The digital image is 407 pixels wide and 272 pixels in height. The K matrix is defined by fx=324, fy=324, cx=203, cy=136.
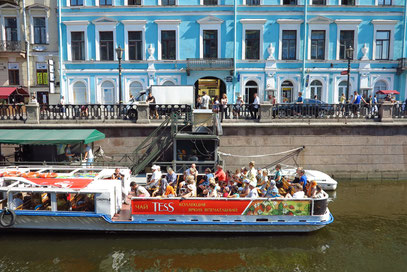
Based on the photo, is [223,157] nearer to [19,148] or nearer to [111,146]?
[111,146]

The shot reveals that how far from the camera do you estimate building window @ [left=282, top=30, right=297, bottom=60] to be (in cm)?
2238

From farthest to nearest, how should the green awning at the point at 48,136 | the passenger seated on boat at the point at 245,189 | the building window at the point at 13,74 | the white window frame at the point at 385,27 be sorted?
the building window at the point at 13,74 → the white window frame at the point at 385,27 → the green awning at the point at 48,136 → the passenger seated on boat at the point at 245,189

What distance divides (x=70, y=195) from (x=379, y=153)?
Answer: 48.3ft

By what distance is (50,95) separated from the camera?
22.8 meters

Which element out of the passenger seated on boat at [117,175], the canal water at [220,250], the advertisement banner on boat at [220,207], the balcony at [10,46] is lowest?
the canal water at [220,250]

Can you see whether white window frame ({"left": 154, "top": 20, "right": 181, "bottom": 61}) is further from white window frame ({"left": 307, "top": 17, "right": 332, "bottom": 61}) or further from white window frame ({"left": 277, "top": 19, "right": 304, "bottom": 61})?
white window frame ({"left": 307, "top": 17, "right": 332, "bottom": 61})

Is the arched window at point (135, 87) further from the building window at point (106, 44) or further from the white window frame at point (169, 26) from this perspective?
the white window frame at point (169, 26)

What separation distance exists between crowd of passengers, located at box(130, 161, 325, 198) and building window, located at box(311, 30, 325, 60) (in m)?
13.9

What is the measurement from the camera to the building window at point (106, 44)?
22.3 metres

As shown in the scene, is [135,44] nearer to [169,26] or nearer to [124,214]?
[169,26]

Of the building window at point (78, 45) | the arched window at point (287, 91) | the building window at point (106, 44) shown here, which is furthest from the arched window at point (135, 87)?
the arched window at point (287, 91)

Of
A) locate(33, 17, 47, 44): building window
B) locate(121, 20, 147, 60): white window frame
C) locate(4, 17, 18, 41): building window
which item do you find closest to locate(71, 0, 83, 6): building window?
locate(33, 17, 47, 44): building window

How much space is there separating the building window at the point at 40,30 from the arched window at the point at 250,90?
14.7m

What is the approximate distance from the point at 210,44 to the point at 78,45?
9109 millimetres
